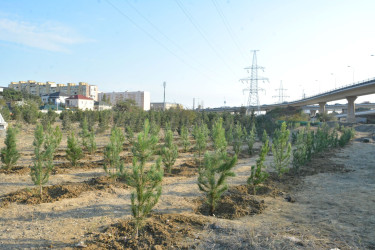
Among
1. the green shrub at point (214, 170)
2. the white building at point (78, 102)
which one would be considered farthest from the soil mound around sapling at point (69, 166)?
the white building at point (78, 102)

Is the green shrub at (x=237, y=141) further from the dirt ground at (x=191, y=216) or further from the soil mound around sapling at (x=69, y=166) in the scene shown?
the soil mound around sapling at (x=69, y=166)

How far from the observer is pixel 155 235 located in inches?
191

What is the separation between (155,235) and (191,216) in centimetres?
117

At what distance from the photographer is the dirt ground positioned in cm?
469

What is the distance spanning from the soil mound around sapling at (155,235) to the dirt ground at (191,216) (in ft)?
0.05

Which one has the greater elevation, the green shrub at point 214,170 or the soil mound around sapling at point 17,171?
the green shrub at point 214,170

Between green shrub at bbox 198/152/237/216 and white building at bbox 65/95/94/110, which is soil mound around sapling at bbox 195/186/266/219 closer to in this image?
green shrub at bbox 198/152/237/216

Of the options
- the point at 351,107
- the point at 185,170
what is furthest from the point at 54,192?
the point at 351,107

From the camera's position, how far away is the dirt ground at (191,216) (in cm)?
469

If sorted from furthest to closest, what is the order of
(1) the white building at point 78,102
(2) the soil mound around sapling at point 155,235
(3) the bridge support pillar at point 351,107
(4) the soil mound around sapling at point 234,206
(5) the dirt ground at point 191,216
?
(1) the white building at point 78,102 → (3) the bridge support pillar at point 351,107 → (4) the soil mound around sapling at point 234,206 → (5) the dirt ground at point 191,216 → (2) the soil mound around sapling at point 155,235

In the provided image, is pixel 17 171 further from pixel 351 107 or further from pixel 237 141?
pixel 351 107

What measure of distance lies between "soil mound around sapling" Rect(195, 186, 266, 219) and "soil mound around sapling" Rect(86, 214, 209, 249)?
2.67 ft

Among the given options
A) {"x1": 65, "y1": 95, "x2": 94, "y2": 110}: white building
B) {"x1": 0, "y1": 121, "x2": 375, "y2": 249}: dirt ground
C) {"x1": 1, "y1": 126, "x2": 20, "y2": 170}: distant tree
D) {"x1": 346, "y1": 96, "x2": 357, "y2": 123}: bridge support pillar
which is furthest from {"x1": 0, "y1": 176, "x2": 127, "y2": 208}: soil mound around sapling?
{"x1": 65, "y1": 95, "x2": 94, "y2": 110}: white building

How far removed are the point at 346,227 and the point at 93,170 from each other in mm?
8428
